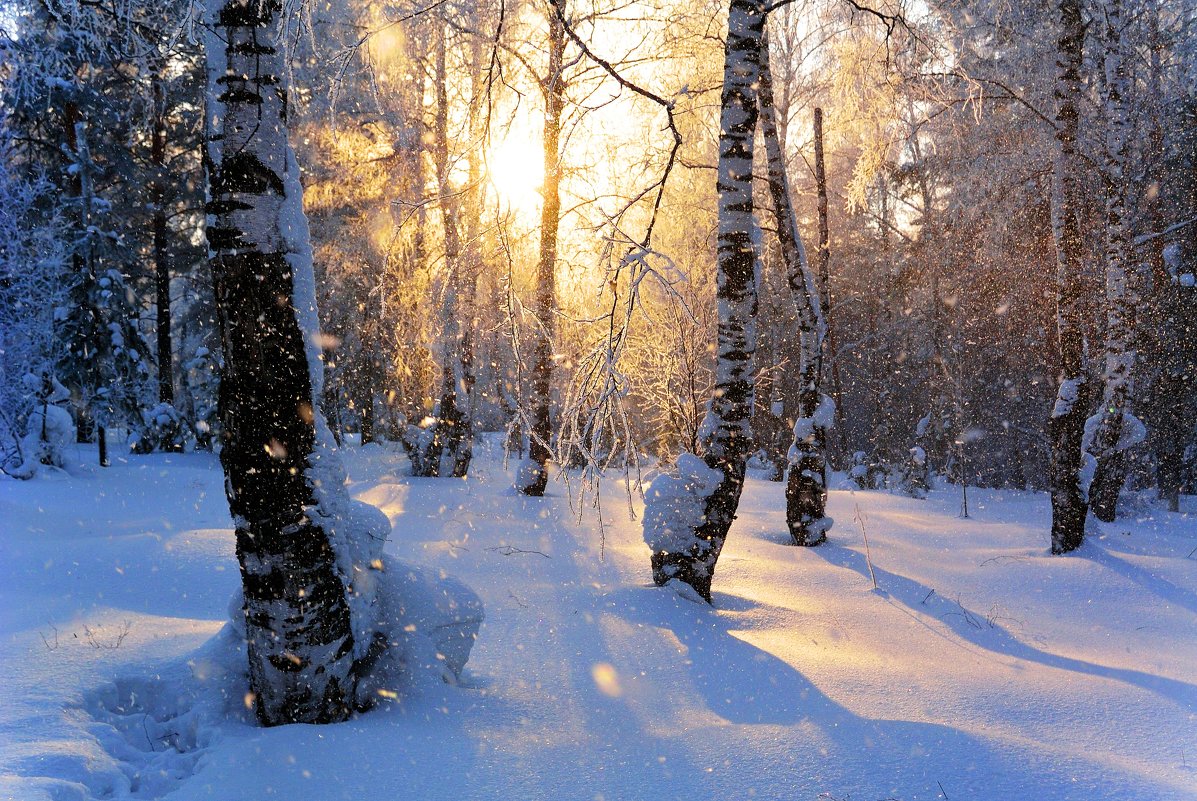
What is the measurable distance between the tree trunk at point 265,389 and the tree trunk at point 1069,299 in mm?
7867

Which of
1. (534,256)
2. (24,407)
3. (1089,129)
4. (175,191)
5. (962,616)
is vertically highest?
(175,191)

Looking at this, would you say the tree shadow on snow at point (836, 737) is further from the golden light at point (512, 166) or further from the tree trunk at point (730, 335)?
the golden light at point (512, 166)

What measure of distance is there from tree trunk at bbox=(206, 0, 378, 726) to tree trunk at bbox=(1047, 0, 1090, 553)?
7.87m

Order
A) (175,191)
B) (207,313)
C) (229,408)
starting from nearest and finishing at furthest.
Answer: (229,408)
(175,191)
(207,313)

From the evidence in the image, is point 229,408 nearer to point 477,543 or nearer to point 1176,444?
point 477,543

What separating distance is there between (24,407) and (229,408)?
547 inches

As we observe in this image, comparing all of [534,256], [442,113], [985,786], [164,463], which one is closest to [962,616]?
[985,786]

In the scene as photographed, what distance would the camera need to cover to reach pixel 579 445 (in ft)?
10.8

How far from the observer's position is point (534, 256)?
11.6 m

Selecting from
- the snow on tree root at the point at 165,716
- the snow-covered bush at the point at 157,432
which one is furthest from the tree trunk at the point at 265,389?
the snow-covered bush at the point at 157,432

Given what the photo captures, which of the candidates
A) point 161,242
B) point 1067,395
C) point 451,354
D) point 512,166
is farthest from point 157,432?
point 1067,395

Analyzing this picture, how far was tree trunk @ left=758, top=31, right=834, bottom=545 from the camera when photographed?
8.25m

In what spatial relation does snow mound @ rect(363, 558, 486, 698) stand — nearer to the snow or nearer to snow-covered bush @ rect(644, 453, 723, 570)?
snow-covered bush @ rect(644, 453, 723, 570)

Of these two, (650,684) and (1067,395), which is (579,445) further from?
(1067,395)
